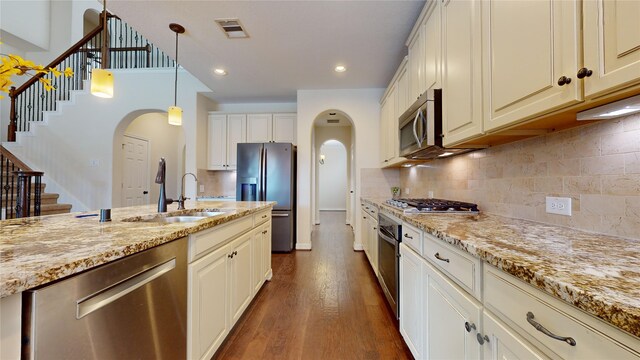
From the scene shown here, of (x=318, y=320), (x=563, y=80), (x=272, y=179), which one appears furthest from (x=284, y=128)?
(x=563, y=80)

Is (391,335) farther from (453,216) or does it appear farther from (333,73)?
(333,73)

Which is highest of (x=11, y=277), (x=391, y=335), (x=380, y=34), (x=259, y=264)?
(x=380, y=34)

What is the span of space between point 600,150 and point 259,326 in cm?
230

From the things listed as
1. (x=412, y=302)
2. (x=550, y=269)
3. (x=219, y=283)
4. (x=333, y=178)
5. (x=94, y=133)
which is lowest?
(x=412, y=302)

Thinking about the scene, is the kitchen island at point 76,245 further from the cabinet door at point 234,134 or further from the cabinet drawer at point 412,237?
the cabinet door at point 234,134

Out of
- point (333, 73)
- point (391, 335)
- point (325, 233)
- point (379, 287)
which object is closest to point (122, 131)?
point (333, 73)

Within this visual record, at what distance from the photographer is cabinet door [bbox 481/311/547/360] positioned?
0.71 meters

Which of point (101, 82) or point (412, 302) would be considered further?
point (101, 82)

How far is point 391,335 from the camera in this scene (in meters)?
1.94

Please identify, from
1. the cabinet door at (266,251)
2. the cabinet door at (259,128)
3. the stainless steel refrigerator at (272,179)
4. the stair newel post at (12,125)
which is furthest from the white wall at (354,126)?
the stair newel post at (12,125)

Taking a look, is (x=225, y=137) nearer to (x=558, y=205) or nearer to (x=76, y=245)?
(x=76, y=245)

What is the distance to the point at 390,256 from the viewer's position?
7.05ft

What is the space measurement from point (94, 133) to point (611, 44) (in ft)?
20.7

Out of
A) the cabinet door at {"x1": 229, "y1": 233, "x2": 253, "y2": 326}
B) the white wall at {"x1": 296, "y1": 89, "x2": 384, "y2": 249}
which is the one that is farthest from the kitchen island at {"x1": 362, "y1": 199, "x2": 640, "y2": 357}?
the white wall at {"x1": 296, "y1": 89, "x2": 384, "y2": 249}
